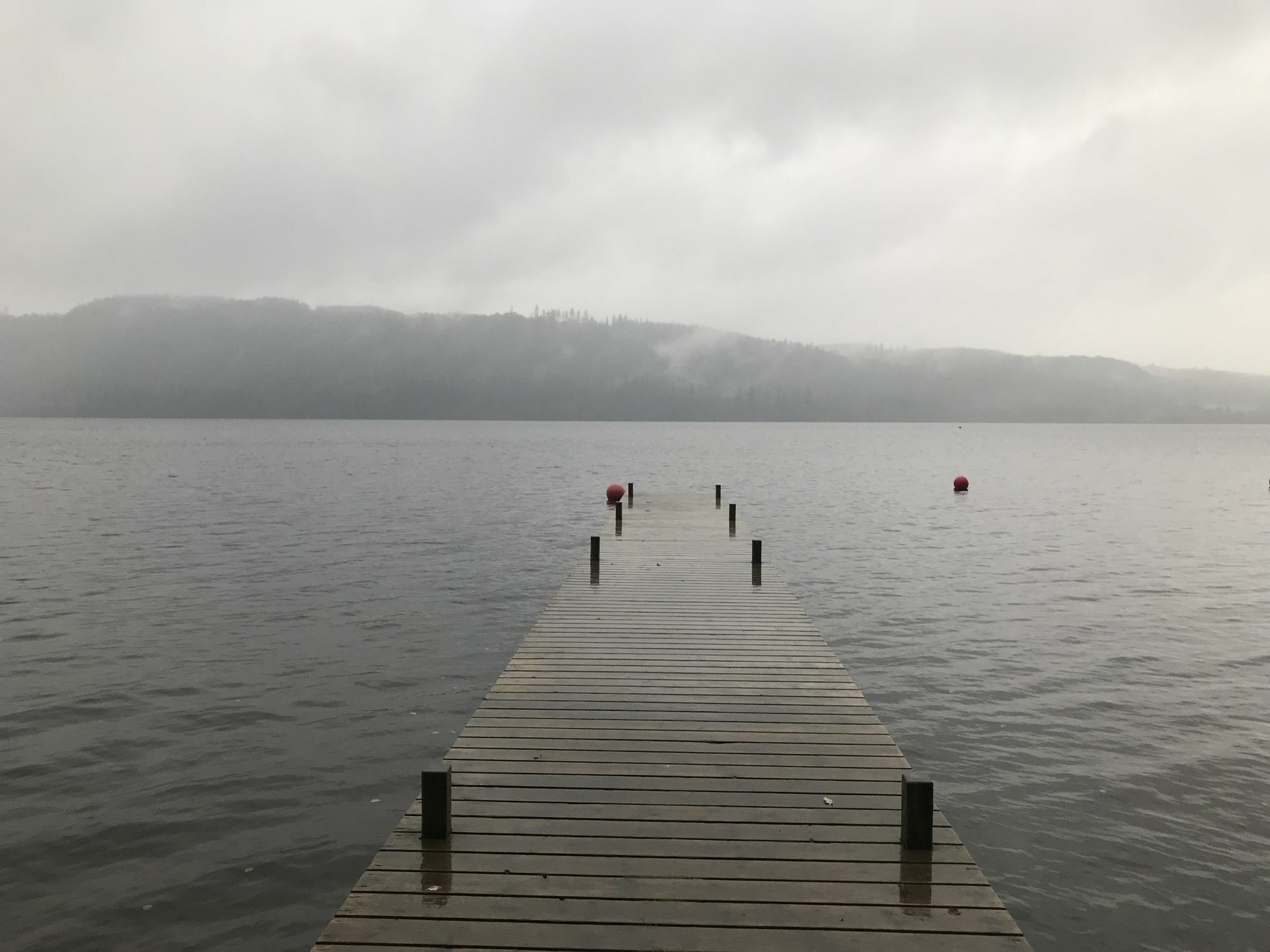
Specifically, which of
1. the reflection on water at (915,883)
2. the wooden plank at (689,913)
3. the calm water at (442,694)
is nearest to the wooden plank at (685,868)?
the reflection on water at (915,883)

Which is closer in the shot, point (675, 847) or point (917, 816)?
point (917, 816)

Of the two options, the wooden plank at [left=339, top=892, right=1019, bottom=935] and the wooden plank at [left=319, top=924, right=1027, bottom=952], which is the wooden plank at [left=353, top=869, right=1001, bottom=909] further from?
the wooden plank at [left=319, top=924, right=1027, bottom=952]

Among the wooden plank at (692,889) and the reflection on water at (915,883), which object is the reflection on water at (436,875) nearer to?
the wooden plank at (692,889)

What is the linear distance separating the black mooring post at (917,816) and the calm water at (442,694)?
2.86 meters

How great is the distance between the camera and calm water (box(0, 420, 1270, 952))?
8.80m

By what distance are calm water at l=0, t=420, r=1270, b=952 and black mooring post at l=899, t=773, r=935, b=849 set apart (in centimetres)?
286

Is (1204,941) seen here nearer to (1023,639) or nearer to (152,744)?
(1023,639)

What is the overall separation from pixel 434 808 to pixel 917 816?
352 centimetres

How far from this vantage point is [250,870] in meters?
9.02

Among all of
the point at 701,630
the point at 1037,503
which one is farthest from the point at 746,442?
the point at 701,630

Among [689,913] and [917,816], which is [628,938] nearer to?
[689,913]

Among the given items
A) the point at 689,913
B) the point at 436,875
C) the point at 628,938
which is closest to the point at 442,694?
the point at 436,875

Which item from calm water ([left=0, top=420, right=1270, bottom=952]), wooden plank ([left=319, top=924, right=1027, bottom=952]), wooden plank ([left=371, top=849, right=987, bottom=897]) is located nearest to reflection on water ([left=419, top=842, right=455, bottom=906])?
wooden plank ([left=371, top=849, right=987, bottom=897])

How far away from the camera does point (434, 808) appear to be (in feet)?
21.6
